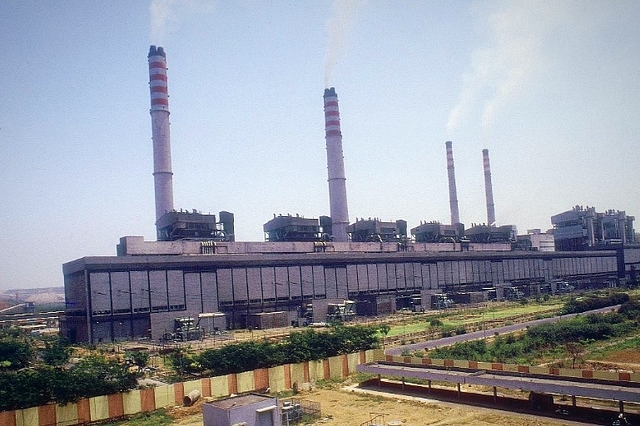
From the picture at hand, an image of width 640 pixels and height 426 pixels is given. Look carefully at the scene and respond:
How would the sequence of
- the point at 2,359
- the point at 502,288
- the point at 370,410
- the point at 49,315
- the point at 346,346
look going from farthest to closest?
the point at 49,315, the point at 502,288, the point at 2,359, the point at 346,346, the point at 370,410

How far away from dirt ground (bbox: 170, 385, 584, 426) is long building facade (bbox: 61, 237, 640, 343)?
99.8ft

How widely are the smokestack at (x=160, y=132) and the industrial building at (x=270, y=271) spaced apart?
133 mm

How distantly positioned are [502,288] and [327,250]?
3695 cm

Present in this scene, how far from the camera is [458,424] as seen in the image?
23031 millimetres

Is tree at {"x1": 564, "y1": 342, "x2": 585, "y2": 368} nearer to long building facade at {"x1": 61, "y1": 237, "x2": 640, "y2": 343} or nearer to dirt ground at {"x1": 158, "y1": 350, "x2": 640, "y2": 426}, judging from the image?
dirt ground at {"x1": 158, "y1": 350, "x2": 640, "y2": 426}

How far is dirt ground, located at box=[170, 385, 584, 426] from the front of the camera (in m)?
23.3

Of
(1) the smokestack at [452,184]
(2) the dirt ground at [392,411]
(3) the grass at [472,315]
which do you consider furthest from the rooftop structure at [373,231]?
(2) the dirt ground at [392,411]

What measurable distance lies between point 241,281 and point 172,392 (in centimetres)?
3601

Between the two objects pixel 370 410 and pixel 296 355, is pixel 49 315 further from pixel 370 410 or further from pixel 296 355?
pixel 370 410

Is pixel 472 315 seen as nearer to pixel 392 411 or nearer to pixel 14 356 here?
pixel 392 411

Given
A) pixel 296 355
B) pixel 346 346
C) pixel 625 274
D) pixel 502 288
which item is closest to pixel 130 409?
pixel 296 355

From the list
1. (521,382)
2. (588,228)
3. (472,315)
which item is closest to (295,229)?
(472,315)

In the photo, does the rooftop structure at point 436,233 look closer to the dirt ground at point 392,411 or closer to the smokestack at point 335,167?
the smokestack at point 335,167

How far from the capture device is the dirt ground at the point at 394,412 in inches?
919
